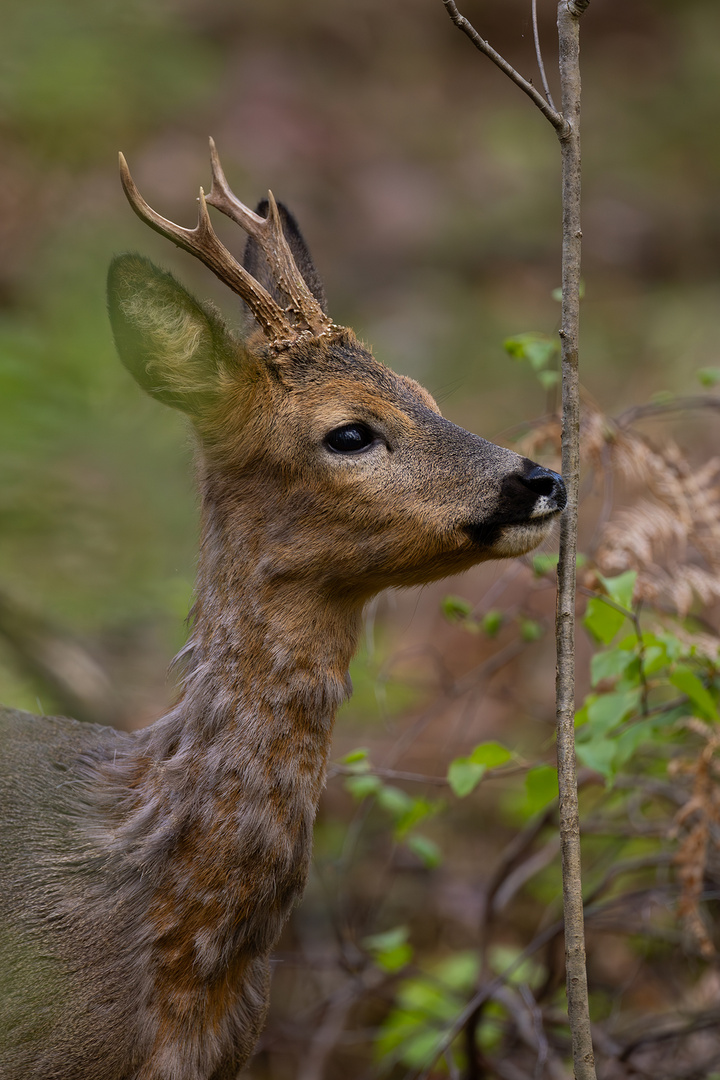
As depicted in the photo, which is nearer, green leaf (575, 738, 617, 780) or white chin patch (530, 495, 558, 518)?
white chin patch (530, 495, 558, 518)

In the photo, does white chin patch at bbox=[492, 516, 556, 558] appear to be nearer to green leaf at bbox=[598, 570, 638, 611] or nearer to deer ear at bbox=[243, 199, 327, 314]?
green leaf at bbox=[598, 570, 638, 611]

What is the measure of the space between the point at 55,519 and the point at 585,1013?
3.79 meters

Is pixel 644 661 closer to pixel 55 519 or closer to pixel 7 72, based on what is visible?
pixel 55 519

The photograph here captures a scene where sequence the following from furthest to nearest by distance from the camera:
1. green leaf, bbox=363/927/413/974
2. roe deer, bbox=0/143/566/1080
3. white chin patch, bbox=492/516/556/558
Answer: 1. green leaf, bbox=363/927/413/974
2. white chin patch, bbox=492/516/556/558
3. roe deer, bbox=0/143/566/1080

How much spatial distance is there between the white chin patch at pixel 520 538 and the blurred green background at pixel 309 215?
1.03 m

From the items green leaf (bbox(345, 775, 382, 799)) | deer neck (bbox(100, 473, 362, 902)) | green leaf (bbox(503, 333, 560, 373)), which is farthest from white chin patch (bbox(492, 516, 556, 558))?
green leaf (bbox(345, 775, 382, 799))

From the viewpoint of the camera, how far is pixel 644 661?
324cm

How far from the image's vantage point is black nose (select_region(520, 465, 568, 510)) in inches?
112

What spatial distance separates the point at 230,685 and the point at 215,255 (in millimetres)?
1161

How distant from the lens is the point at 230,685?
2871 mm

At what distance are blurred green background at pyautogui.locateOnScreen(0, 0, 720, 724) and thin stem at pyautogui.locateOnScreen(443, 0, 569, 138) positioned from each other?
4.53 ft

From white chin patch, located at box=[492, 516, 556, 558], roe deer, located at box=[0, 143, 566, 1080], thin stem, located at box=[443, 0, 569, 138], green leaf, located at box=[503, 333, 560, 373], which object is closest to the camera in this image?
thin stem, located at box=[443, 0, 569, 138]

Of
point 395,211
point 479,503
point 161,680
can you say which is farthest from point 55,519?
point 395,211

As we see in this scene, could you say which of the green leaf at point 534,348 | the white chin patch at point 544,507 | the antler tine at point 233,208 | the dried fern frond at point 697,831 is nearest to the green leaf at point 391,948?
the dried fern frond at point 697,831
